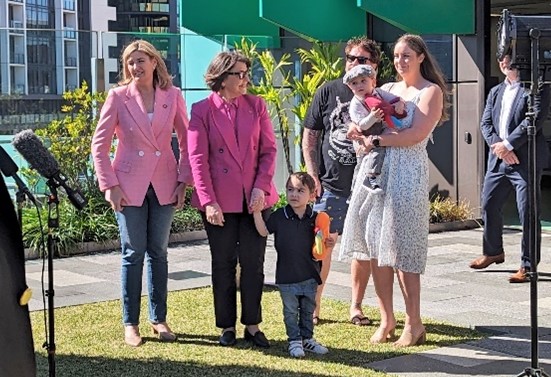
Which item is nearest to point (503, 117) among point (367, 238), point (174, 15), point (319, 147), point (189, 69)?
point (319, 147)

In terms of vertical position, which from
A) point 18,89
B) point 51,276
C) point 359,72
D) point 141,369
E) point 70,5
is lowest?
point 141,369

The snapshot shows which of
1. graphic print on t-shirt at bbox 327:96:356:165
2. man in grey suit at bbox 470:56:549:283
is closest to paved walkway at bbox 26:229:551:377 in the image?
man in grey suit at bbox 470:56:549:283

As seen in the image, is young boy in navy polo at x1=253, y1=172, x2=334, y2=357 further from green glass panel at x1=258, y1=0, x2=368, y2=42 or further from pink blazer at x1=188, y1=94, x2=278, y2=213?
green glass panel at x1=258, y1=0, x2=368, y2=42

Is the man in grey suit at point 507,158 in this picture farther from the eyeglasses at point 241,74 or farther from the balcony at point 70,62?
the balcony at point 70,62

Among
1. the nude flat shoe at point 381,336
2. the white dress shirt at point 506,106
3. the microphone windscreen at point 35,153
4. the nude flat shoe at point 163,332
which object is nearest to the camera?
the microphone windscreen at point 35,153

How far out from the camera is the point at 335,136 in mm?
7035

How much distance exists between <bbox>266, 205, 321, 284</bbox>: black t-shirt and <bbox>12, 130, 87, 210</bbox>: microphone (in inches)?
59.5

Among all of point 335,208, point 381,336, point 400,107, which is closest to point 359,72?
point 400,107

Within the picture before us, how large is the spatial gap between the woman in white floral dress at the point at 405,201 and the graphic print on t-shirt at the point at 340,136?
1.42 ft

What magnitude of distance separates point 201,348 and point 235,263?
0.61m

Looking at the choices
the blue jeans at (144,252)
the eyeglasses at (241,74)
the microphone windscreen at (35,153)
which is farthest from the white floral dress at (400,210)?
the microphone windscreen at (35,153)

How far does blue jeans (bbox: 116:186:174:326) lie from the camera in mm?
6695

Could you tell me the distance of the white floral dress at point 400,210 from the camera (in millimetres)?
6391

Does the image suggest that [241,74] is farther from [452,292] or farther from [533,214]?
[452,292]
